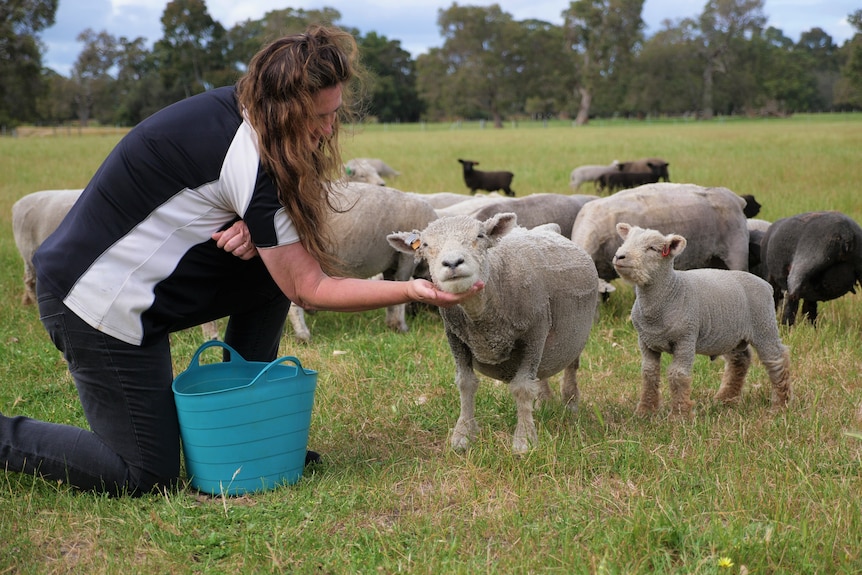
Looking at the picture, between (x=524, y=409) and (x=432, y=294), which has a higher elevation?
(x=432, y=294)

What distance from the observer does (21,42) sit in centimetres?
3102

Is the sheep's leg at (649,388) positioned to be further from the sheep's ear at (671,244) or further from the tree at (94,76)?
the tree at (94,76)

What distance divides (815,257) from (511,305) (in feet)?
11.9

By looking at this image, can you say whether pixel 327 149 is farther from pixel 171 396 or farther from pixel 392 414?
pixel 392 414

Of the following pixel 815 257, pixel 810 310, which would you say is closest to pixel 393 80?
pixel 810 310

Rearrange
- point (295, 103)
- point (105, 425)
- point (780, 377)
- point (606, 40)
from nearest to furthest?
point (295, 103)
point (105, 425)
point (780, 377)
point (606, 40)

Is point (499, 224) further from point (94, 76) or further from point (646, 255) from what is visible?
point (94, 76)

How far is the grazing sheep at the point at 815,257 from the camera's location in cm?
648

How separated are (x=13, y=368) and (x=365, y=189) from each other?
10.3ft

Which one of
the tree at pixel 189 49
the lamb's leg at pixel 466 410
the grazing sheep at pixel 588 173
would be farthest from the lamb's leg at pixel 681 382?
the tree at pixel 189 49

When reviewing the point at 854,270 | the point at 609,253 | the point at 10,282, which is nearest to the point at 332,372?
the point at 609,253

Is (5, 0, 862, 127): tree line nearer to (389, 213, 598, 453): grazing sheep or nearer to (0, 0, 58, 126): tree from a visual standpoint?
(0, 0, 58, 126): tree

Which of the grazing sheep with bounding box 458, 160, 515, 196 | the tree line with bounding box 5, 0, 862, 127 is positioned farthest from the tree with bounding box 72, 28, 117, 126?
the grazing sheep with bounding box 458, 160, 515, 196

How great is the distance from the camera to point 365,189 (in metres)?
7.22
